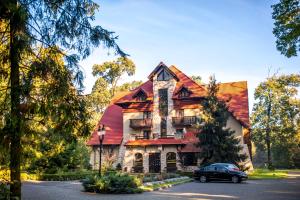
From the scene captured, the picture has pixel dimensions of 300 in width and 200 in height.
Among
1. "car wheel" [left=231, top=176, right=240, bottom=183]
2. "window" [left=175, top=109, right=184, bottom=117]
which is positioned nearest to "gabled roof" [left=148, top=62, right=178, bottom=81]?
"window" [left=175, top=109, right=184, bottom=117]

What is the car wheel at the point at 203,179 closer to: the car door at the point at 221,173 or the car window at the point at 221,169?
the car door at the point at 221,173

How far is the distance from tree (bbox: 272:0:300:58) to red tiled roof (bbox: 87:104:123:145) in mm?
25677

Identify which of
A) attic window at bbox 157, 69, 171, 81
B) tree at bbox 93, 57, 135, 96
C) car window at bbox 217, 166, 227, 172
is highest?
tree at bbox 93, 57, 135, 96

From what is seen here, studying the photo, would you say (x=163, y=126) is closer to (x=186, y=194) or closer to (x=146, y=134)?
(x=146, y=134)

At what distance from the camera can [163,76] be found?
129 ft

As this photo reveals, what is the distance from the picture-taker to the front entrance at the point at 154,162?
36.8m

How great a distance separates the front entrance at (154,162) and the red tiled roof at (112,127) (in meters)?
4.88

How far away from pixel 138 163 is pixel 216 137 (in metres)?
11.6

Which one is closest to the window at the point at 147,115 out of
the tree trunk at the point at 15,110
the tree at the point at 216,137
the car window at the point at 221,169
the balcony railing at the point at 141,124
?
the balcony railing at the point at 141,124

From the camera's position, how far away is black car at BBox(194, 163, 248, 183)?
943 inches

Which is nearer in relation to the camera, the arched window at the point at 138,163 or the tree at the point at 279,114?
the arched window at the point at 138,163

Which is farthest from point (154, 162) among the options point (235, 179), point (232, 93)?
point (235, 179)

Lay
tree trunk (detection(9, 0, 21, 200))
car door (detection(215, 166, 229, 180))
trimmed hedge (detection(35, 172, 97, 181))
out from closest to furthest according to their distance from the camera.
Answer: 1. tree trunk (detection(9, 0, 21, 200))
2. car door (detection(215, 166, 229, 180))
3. trimmed hedge (detection(35, 172, 97, 181))

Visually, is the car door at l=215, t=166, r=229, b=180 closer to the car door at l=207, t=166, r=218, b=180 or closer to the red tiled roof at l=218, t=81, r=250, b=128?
the car door at l=207, t=166, r=218, b=180
